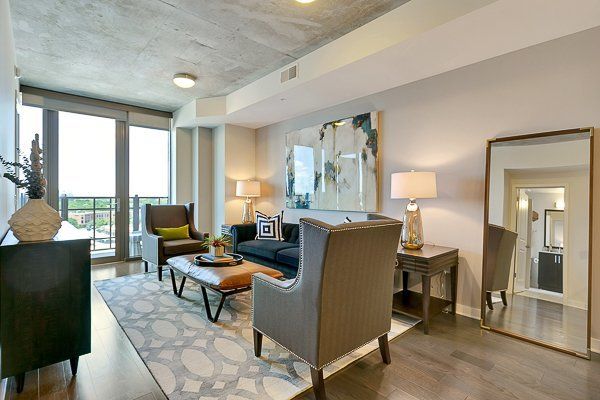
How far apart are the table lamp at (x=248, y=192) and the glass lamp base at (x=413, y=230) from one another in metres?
2.89

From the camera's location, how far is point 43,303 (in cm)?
174

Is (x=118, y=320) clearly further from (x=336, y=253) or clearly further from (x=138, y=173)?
(x=138, y=173)

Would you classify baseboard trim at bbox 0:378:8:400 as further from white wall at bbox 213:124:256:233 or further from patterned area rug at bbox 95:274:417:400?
white wall at bbox 213:124:256:233

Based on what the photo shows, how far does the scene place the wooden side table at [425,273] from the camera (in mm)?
2590

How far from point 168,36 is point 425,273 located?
3.37 metres

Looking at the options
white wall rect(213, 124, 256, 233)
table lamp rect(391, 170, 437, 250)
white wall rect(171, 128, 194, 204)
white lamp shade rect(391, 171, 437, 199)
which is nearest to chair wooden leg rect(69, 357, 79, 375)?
table lamp rect(391, 170, 437, 250)

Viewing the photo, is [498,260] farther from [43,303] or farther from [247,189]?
[247,189]

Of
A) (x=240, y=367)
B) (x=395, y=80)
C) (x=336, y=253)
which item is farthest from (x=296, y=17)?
(x=240, y=367)

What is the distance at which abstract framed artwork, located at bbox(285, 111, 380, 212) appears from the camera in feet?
12.3

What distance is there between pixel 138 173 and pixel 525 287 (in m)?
5.89

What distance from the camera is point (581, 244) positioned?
7.52 ft

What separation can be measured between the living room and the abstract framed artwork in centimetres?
3

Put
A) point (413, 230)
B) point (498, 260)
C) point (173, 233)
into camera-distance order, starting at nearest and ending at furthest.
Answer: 1. point (498, 260)
2. point (413, 230)
3. point (173, 233)

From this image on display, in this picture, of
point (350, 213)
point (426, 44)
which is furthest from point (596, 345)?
point (426, 44)
